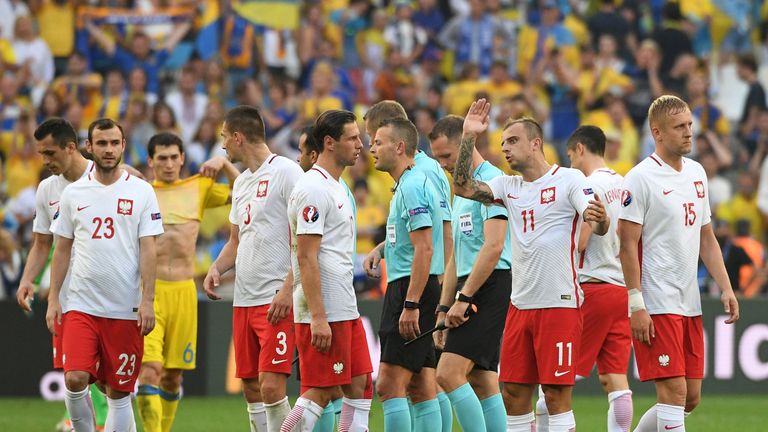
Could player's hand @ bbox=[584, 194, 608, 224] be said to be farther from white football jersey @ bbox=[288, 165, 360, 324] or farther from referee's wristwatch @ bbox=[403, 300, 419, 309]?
white football jersey @ bbox=[288, 165, 360, 324]

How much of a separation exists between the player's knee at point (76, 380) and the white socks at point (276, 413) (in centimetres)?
132

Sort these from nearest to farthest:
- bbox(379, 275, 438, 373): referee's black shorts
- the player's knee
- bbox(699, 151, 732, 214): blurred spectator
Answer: bbox(379, 275, 438, 373): referee's black shorts, the player's knee, bbox(699, 151, 732, 214): blurred spectator

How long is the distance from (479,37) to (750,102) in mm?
4358

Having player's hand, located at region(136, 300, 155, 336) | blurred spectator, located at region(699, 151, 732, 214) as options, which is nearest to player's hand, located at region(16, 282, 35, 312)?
player's hand, located at region(136, 300, 155, 336)

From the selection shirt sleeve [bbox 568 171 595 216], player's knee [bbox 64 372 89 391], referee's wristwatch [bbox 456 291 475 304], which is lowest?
player's knee [bbox 64 372 89 391]

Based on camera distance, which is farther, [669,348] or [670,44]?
[670,44]

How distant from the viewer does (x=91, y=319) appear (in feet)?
32.2

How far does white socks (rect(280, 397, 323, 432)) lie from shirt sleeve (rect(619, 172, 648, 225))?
2.51m

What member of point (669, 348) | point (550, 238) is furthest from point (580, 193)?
point (669, 348)

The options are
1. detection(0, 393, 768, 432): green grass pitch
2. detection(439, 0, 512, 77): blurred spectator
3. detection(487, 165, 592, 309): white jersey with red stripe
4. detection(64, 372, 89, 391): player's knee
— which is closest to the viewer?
detection(487, 165, 592, 309): white jersey with red stripe

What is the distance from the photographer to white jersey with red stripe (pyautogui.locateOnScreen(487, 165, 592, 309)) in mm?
9000

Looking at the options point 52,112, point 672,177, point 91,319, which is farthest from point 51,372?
point 672,177

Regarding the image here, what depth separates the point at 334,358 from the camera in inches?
355

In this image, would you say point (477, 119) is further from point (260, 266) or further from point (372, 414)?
point (372, 414)
